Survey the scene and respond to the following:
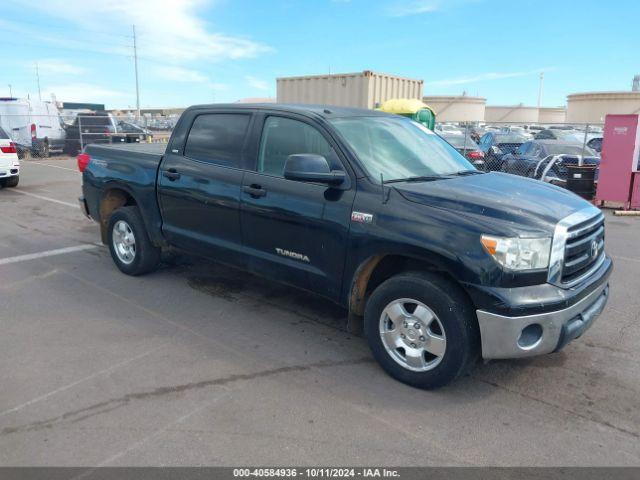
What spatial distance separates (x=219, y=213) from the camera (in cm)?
468

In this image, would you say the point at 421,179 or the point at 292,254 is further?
the point at 292,254

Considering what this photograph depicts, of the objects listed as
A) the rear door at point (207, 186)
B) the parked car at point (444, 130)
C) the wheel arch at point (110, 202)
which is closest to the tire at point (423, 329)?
the rear door at point (207, 186)

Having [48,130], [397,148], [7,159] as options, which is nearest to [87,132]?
[48,130]

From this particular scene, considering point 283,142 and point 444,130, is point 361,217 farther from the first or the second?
point 444,130

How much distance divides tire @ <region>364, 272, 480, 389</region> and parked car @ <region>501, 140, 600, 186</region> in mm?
10051

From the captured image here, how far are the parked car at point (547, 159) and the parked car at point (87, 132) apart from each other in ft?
53.3

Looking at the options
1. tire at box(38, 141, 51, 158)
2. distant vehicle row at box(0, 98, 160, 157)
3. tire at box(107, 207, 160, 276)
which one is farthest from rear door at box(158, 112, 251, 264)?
tire at box(38, 141, 51, 158)

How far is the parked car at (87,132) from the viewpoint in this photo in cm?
2255

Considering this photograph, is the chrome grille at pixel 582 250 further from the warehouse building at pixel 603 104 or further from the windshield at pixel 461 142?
the warehouse building at pixel 603 104

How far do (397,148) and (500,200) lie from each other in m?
1.12

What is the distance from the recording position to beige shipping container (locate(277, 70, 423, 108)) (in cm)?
1456

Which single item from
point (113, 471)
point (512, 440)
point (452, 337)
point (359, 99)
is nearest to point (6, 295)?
point (113, 471)

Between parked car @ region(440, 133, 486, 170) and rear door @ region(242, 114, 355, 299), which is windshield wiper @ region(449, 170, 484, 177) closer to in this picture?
rear door @ region(242, 114, 355, 299)

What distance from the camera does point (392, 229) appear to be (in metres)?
3.50
